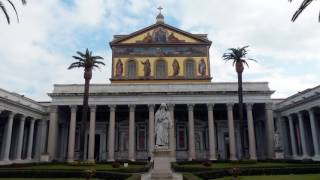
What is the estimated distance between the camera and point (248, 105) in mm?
39594

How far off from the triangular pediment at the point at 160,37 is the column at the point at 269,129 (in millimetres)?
13088

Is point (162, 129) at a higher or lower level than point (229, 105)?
lower

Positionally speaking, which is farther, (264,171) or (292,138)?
(292,138)

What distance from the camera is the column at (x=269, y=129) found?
3784 centimetres

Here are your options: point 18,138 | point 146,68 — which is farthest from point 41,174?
point 146,68

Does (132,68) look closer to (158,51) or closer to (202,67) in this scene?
(158,51)

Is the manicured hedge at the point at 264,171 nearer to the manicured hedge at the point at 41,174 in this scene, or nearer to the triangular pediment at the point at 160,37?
the manicured hedge at the point at 41,174

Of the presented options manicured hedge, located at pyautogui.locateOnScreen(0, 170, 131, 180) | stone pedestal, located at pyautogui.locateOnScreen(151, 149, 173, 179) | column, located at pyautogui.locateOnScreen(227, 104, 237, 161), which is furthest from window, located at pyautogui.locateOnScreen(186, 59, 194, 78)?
stone pedestal, located at pyautogui.locateOnScreen(151, 149, 173, 179)

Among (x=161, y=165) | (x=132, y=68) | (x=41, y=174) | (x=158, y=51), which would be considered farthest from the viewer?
(x=158, y=51)

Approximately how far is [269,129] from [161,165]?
24714 millimetres

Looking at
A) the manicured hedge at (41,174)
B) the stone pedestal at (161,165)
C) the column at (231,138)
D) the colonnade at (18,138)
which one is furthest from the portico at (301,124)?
the colonnade at (18,138)

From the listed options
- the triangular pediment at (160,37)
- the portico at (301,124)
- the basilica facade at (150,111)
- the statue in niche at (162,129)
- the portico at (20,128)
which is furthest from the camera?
the triangular pediment at (160,37)

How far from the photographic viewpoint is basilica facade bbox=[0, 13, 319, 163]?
38625mm

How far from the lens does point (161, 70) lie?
45.8 m
